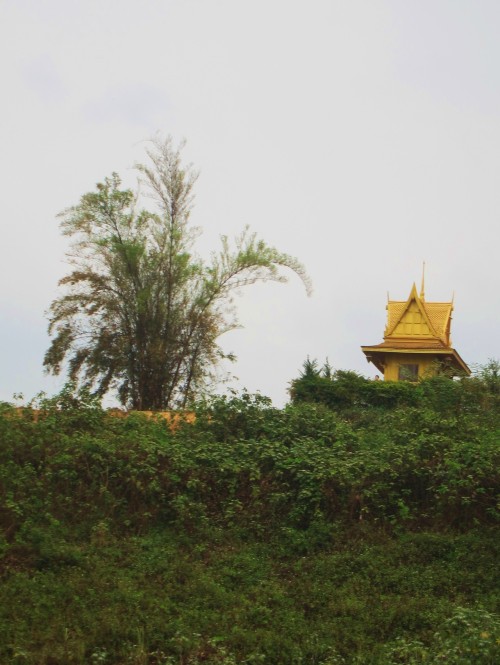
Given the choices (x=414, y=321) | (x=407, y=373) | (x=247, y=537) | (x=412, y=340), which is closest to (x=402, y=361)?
(x=412, y=340)

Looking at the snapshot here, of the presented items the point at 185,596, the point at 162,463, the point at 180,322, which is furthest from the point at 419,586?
the point at 180,322

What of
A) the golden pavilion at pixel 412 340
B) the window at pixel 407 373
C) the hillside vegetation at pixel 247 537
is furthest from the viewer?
the golden pavilion at pixel 412 340

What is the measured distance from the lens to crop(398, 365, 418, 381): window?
940 inches

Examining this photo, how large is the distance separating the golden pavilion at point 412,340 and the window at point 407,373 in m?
0.03

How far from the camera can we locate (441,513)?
11.0 m

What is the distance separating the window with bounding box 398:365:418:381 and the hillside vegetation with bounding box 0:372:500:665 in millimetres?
9856

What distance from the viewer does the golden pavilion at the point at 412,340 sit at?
90.3 ft

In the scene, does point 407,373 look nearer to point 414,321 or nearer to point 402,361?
point 402,361

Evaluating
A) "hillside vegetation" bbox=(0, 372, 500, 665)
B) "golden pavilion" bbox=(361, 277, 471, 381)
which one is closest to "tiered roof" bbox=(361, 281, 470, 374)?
"golden pavilion" bbox=(361, 277, 471, 381)

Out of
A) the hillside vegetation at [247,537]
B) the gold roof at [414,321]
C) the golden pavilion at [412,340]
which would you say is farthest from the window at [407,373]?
the hillside vegetation at [247,537]

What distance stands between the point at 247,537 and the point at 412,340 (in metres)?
17.8

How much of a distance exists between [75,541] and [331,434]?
3.98 m

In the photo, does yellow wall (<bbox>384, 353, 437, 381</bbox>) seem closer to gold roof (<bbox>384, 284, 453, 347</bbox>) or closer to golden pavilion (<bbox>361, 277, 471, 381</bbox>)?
golden pavilion (<bbox>361, 277, 471, 381</bbox>)

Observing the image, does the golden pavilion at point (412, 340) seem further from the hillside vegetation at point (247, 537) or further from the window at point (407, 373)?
the hillside vegetation at point (247, 537)
